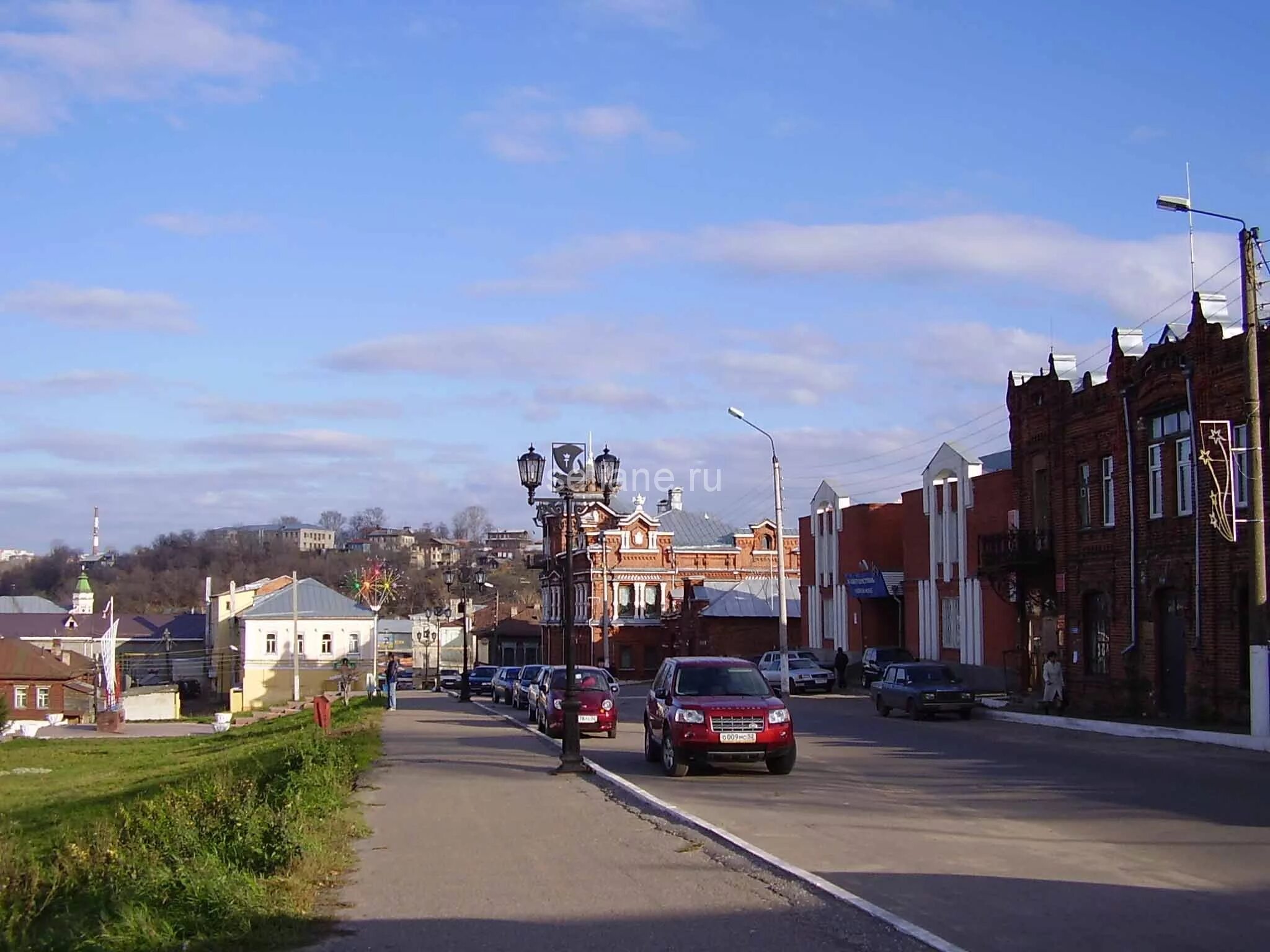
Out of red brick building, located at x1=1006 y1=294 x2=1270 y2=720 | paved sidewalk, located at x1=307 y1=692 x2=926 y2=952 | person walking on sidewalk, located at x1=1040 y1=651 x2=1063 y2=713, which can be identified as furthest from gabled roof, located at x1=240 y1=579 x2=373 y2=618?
paved sidewalk, located at x1=307 y1=692 x2=926 y2=952

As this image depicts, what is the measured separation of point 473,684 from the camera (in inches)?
2436

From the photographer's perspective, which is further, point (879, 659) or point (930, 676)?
point (879, 659)

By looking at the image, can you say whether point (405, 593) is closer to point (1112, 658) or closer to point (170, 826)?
point (1112, 658)

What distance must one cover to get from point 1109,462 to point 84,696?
2532 inches

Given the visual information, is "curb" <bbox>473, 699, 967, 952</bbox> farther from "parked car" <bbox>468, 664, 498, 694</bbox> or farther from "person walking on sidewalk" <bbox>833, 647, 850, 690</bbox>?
"parked car" <bbox>468, 664, 498, 694</bbox>

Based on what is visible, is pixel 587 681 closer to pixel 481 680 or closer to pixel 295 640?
pixel 481 680

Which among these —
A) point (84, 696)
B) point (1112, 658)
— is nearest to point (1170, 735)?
point (1112, 658)

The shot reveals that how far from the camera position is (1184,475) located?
100 ft

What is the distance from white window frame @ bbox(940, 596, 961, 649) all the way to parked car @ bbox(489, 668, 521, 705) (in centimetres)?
1561

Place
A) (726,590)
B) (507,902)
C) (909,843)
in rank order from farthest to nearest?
1. (726,590)
2. (909,843)
3. (507,902)

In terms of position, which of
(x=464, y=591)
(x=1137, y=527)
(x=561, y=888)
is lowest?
(x=561, y=888)

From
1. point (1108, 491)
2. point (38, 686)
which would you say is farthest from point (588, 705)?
point (38, 686)

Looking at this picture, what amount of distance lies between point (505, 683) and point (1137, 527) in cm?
2605

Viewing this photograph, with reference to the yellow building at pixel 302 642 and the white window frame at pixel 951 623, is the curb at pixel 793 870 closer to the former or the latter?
the white window frame at pixel 951 623
